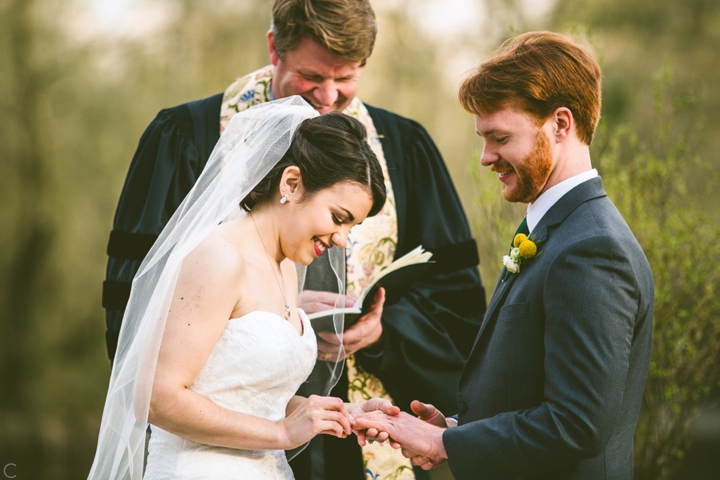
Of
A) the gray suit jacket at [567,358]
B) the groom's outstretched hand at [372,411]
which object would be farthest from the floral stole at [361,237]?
the gray suit jacket at [567,358]

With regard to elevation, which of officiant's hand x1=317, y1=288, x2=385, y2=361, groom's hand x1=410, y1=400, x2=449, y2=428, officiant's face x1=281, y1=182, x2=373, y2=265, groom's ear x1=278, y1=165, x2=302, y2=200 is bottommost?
groom's hand x1=410, y1=400, x2=449, y2=428

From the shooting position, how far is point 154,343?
1896 mm

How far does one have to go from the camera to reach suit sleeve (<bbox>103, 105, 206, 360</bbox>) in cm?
277

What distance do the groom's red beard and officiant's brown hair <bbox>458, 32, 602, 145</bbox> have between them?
0.19ft

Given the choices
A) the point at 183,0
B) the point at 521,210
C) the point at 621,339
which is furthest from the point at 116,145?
the point at 621,339

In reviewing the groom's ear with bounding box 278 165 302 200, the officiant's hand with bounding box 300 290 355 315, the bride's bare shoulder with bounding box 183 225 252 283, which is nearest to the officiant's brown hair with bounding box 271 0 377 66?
the groom's ear with bounding box 278 165 302 200

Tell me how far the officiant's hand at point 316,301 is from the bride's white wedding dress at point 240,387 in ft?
1.69

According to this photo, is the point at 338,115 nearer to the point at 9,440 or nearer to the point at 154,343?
the point at 154,343

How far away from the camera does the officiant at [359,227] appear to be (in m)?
2.78

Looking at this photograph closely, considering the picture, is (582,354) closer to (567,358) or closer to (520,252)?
(567,358)

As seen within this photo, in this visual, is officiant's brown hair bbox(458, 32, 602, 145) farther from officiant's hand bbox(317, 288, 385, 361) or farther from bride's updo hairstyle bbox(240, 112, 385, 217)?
officiant's hand bbox(317, 288, 385, 361)

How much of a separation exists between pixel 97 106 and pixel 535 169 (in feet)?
21.1

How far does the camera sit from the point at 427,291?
3.04m

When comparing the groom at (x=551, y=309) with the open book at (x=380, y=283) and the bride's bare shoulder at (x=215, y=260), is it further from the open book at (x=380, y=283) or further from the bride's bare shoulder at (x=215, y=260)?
the bride's bare shoulder at (x=215, y=260)
